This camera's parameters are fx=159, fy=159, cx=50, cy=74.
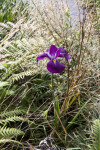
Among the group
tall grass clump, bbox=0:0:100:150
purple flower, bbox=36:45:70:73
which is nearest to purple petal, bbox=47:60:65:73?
purple flower, bbox=36:45:70:73

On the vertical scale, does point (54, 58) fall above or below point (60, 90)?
above

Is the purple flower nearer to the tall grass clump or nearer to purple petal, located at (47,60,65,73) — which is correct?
purple petal, located at (47,60,65,73)

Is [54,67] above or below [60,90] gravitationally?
above

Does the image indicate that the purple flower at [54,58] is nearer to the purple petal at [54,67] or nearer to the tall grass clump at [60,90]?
the purple petal at [54,67]

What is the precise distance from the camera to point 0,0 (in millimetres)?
3879

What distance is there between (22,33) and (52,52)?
152 centimetres

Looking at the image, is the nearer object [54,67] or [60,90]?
[54,67]

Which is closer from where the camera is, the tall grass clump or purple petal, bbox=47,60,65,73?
purple petal, bbox=47,60,65,73

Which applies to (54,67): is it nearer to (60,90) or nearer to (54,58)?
(54,58)

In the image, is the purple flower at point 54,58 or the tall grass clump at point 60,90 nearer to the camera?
the purple flower at point 54,58

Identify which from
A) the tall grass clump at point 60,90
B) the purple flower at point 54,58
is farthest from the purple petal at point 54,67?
the tall grass clump at point 60,90

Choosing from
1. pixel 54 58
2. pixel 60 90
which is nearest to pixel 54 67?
pixel 54 58

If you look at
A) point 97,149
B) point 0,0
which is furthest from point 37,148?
point 0,0

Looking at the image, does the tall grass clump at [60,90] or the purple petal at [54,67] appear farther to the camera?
the tall grass clump at [60,90]
